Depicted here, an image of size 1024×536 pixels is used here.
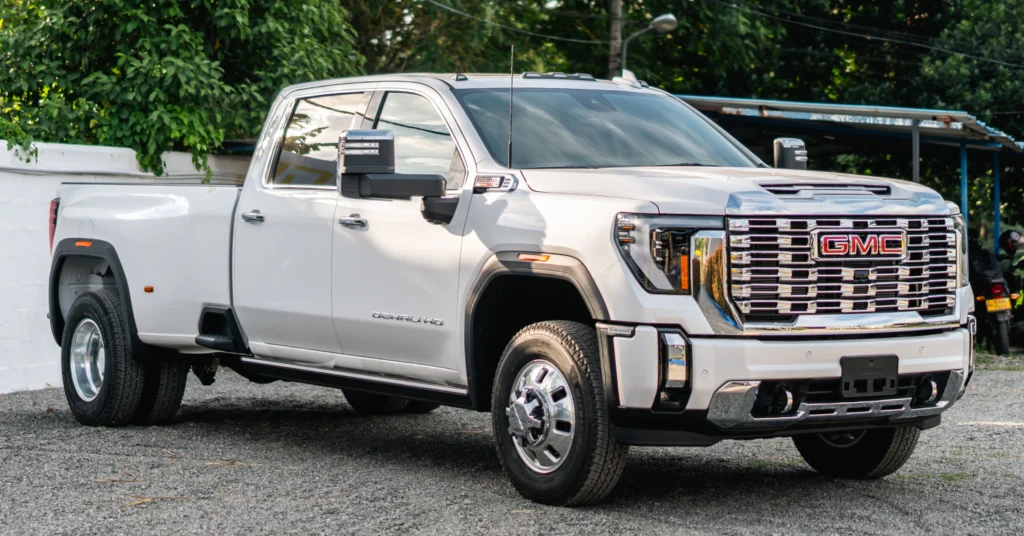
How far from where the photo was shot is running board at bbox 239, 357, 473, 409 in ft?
22.0

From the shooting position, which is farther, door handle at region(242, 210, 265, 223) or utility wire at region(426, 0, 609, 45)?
utility wire at region(426, 0, 609, 45)

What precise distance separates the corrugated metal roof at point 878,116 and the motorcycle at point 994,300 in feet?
4.89

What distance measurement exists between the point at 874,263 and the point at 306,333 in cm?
305

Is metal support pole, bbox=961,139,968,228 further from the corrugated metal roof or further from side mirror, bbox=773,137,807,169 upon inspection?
side mirror, bbox=773,137,807,169

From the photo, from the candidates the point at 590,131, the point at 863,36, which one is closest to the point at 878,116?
the point at 590,131

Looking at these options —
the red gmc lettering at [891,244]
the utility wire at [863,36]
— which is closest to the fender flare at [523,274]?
the red gmc lettering at [891,244]

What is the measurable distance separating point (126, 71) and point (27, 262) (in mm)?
2609

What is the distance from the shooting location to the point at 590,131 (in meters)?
6.98

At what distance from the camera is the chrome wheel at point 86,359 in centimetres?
905

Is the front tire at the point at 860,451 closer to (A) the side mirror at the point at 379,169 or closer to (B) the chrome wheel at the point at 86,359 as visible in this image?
(A) the side mirror at the point at 379,169

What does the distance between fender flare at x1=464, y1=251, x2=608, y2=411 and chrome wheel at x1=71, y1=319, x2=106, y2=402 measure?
353 centimetres

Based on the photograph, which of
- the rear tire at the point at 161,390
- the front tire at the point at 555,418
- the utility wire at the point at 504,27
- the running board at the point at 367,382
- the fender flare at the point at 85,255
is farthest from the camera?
the utility wire at the point at 504,27

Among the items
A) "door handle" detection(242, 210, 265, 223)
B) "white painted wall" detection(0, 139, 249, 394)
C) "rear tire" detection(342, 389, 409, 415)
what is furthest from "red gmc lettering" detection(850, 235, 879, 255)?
"white painted wall" detection(0, 139, 249, 394)

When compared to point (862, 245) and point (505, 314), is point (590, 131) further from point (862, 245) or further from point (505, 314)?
point (862, 245)
